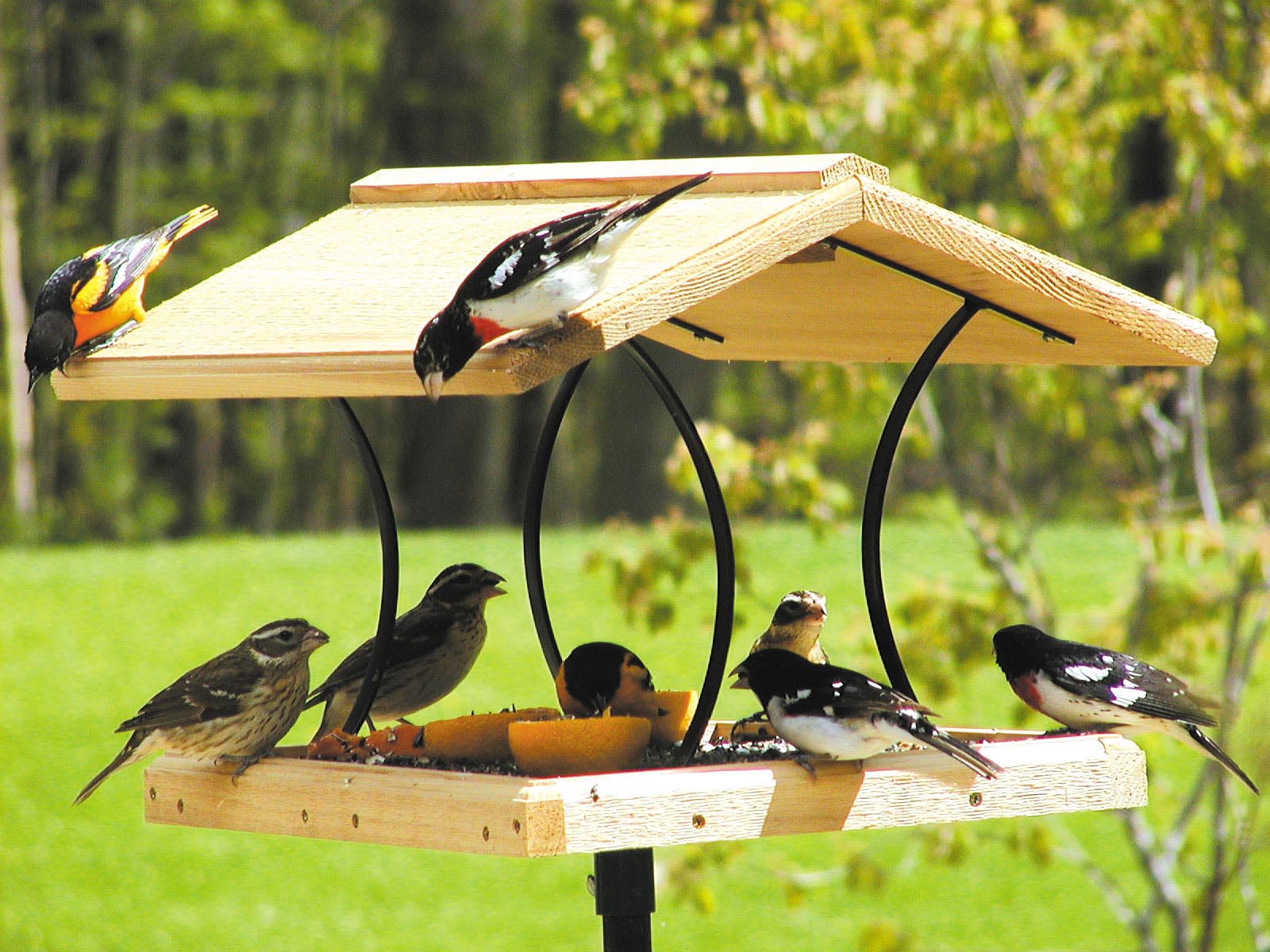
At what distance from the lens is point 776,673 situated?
11.3 feet

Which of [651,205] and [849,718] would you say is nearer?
[651,205]

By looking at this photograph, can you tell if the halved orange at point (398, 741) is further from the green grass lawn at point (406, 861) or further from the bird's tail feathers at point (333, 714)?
the green grass lawn at point (406, 861)

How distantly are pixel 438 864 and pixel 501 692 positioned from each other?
4.80ft

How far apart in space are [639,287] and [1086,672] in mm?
1481

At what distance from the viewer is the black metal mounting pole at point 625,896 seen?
3.65 meters

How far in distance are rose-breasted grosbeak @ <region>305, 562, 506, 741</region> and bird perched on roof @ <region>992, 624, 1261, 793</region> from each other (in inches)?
47.0

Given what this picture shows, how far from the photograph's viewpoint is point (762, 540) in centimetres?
1373

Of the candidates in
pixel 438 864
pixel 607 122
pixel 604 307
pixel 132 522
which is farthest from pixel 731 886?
pixel 132 522

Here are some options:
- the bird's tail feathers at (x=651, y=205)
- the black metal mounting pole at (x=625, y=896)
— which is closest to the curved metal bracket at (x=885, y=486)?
the black metal mounting pole at (x=625, y=896)

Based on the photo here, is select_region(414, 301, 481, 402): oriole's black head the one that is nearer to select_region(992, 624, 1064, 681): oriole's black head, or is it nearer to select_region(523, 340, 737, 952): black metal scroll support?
select_region(523, 340, 737, 952): black metal scroll support

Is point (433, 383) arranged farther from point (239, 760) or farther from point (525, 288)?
point (239, 760)

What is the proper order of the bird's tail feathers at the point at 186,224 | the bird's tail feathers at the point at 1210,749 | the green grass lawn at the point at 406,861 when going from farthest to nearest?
the green grass lawn at the point at 406,861, the bird's tail feathers at the point at 186,224, the bird's tail feathers at the point at 1210,749

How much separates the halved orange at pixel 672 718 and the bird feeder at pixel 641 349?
149 millimetres

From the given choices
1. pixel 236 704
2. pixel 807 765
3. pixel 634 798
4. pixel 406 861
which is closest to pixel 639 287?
pixel 634 798
